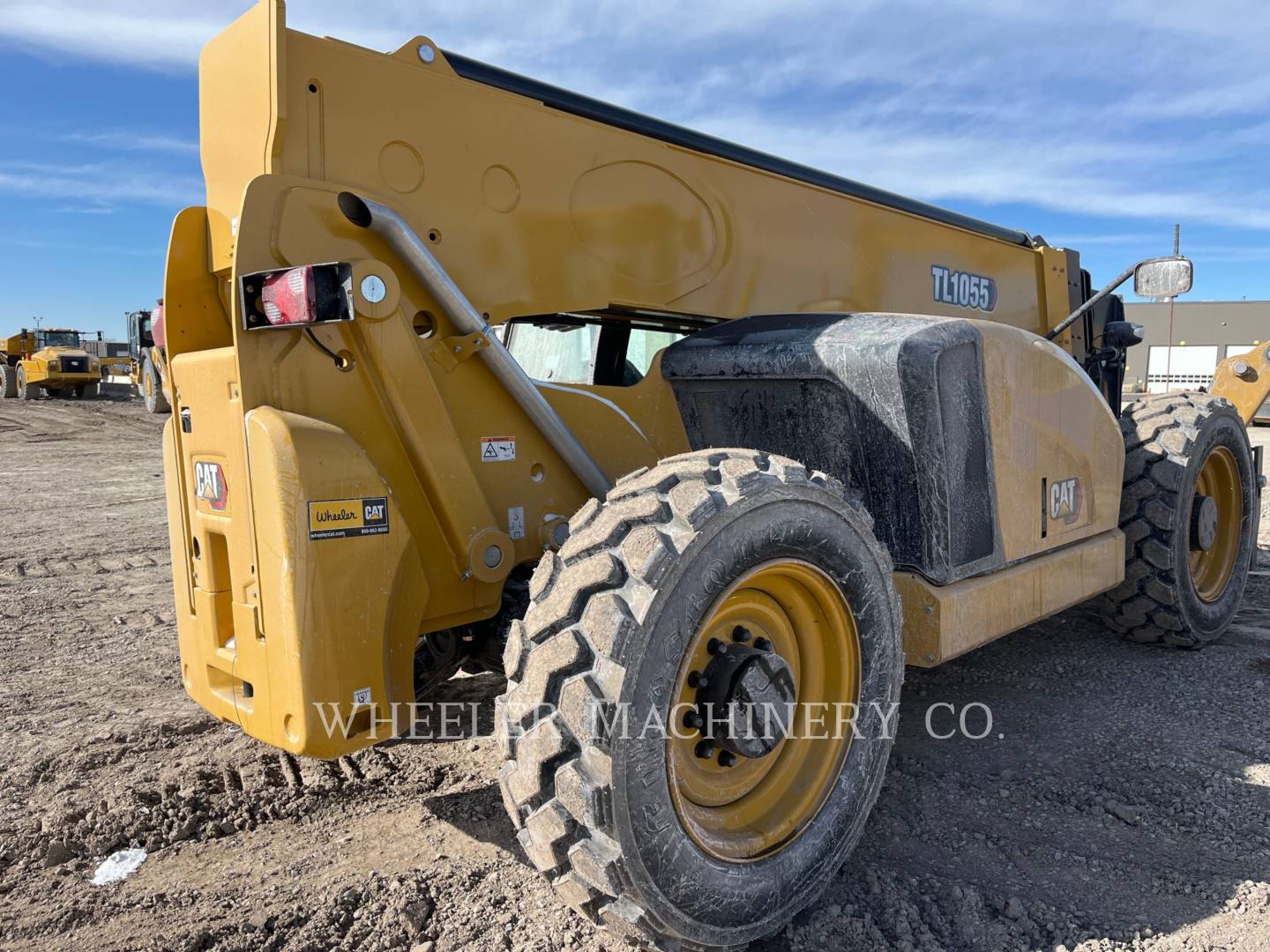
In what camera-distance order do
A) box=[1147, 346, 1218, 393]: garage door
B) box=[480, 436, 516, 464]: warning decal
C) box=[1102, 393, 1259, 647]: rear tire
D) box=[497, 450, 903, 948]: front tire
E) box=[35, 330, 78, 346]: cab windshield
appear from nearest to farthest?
box=[497, 450, 903, 948]: front tire, box=[480, 436, 516, 464]: warning decal, box=[1102, 393, 1259, 647]: rear tire, box=[35, 330, 78, 346]: cab windshield, box=[1147, 346, 1218, 393]: garage door

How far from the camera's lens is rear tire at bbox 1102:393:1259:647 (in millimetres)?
4699

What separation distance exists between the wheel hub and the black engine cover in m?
0.99

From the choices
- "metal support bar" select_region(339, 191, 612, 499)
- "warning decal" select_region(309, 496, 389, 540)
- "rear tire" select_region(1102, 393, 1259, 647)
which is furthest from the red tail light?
"rear tire" select_region(1102, 393, 1259, 647)

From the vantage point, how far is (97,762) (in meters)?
3.75

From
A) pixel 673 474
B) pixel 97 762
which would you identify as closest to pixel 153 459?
pixel 97 762

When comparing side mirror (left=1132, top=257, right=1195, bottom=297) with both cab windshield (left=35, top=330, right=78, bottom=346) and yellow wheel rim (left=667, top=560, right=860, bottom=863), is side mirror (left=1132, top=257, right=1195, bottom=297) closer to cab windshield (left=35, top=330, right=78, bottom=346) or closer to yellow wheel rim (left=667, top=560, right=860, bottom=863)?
yellow wheel rim (left=667, top=560, right=860, bottom=863)

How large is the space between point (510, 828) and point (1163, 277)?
4.34m

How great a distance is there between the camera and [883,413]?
321cm

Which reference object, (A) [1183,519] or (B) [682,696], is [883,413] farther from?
(A) [1183,519]

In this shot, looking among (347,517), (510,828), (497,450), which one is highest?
(497,450)

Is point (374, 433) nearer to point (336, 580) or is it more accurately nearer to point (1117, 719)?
point (336, 580)

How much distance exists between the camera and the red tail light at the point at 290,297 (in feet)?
7.95

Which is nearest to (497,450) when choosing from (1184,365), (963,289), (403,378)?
(403,378)

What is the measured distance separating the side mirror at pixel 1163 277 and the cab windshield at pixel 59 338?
128 ft
